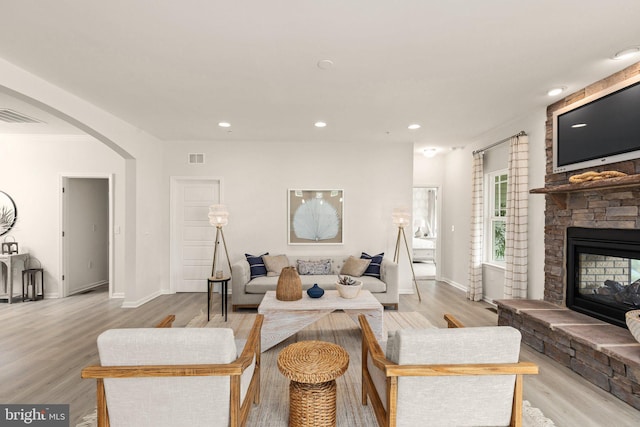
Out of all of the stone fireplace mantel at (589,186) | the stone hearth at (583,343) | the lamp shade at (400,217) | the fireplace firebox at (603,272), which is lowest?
the stone hearth at (583,343)

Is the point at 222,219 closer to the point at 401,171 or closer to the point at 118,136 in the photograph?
the point at 118,136

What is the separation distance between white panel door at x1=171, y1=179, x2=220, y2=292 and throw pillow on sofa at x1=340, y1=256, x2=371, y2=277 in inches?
94.2

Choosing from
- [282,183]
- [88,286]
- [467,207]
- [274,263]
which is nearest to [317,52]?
[282,183]

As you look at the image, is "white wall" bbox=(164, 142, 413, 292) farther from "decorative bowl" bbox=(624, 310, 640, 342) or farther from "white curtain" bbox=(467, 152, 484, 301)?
"decorative bowl" bbox=(624, 310, 640, 342)

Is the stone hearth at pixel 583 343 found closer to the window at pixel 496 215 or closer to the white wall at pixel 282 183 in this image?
the window at pixel 496 215

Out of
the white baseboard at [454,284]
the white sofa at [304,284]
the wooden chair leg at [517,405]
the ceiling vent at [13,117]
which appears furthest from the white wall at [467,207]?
the ceiling vent at [13,117]

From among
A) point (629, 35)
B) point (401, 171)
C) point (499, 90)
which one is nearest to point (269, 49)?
point (499, 90)

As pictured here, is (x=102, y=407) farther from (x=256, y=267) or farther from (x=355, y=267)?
(x=355, y=267)

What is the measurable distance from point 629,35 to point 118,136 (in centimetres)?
535

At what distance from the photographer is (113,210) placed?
5164mm

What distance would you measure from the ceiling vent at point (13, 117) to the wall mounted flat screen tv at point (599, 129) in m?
6.49

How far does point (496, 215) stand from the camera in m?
5.11

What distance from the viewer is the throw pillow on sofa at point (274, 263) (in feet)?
16.1

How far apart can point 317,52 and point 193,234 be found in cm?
410
